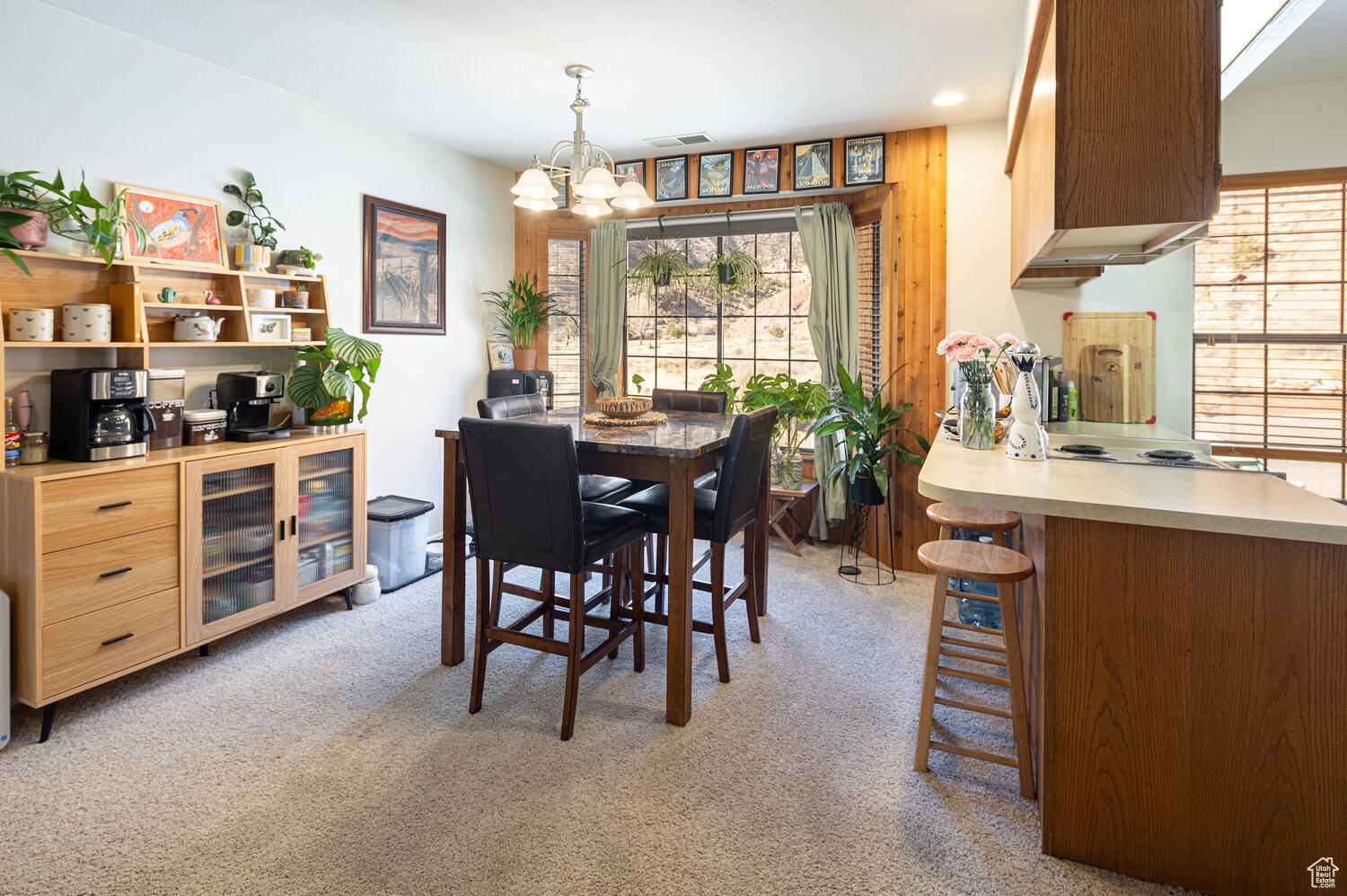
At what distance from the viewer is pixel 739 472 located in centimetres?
268

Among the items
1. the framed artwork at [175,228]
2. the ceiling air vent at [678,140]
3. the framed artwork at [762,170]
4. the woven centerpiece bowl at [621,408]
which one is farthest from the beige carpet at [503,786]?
the ceiling air vent at [678,140]

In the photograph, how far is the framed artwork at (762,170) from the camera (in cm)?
454

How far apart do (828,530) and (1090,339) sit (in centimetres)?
195

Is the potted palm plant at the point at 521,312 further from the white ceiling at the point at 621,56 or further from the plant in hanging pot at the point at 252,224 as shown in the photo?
the plant in hanging pot at the point at 252,224

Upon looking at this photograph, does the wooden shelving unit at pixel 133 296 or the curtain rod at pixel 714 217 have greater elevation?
the curtain rod at pixel 714 217

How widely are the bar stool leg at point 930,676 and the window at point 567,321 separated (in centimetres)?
373

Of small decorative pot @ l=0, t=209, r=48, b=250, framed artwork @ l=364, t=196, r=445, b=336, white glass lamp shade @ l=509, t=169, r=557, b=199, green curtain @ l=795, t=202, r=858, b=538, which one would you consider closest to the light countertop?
white glass lamp shade @ l=509, t=169, r=557, b=199

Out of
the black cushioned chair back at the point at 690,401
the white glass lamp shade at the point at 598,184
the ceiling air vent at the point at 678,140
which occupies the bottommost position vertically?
the black cushioned chair back at the point at 690,401

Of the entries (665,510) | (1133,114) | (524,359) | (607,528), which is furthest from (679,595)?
(524,359)

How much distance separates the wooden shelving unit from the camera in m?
2.59

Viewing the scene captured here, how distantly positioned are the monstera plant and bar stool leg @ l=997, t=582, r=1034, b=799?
2.93 m

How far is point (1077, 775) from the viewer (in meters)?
1.71

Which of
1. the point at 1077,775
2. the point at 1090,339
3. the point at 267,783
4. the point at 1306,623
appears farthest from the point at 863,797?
the point at 1090,339

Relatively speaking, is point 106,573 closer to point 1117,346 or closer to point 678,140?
point 678,140
